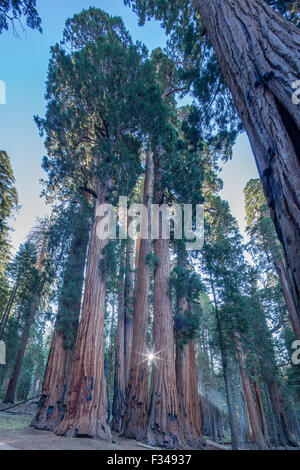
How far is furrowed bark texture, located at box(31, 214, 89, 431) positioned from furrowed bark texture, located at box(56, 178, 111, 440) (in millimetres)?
1915

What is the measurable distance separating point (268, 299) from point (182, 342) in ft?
33.4

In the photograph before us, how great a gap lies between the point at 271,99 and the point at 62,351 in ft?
28.3

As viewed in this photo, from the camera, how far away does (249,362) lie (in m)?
12.4

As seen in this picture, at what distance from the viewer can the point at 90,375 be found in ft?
17.6

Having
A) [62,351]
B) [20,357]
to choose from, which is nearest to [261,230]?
[62,351]

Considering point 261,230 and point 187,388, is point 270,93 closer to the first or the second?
point 187,388

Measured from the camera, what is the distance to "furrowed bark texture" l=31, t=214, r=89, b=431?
22.1 feet

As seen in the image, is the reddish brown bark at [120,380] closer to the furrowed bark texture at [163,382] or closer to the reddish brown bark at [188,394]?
the furrowed bark texture at [163,382]

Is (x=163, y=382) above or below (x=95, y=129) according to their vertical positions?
below

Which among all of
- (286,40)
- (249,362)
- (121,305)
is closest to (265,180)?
(286,40)

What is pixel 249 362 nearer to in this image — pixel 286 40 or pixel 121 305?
pixel 121 305

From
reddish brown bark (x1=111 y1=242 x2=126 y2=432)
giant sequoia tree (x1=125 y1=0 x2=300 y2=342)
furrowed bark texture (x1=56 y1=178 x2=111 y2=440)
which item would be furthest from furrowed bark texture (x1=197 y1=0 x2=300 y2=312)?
reddish brown bark (x1=111 y1=242 x2=126 y2=432)

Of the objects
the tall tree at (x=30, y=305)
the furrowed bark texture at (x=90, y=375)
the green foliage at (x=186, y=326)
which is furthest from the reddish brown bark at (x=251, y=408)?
the tall tree at (x=30, y=305)

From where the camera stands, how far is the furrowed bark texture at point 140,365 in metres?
6.69
